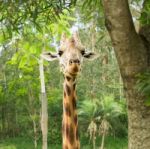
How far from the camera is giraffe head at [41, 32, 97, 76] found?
3898 mm

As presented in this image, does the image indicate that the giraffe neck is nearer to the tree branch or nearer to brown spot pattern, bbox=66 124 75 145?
brown spot pattern, bbox=66 124 75 145

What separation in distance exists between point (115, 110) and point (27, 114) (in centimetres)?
630

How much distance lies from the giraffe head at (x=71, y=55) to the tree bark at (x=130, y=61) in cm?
79

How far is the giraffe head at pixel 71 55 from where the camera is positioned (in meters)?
3.90

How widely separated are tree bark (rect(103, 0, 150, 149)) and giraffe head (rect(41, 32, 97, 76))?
2.59 ft

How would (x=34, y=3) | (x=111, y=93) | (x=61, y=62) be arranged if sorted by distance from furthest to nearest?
(x=111, y=93), (x=61, y=62), (x=34, y=3)

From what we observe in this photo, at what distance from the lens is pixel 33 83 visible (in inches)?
903

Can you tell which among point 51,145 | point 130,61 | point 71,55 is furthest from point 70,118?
point 51,145

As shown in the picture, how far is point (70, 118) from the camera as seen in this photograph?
418cm

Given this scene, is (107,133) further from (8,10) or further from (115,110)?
(8,10)

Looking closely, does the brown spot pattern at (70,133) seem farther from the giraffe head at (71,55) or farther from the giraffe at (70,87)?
the giraffe head at (71,55)

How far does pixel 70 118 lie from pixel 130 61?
1.23m

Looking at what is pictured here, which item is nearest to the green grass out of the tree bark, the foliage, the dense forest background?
the dense forest background

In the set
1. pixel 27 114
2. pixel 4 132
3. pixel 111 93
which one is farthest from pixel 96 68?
pixel 4 132
